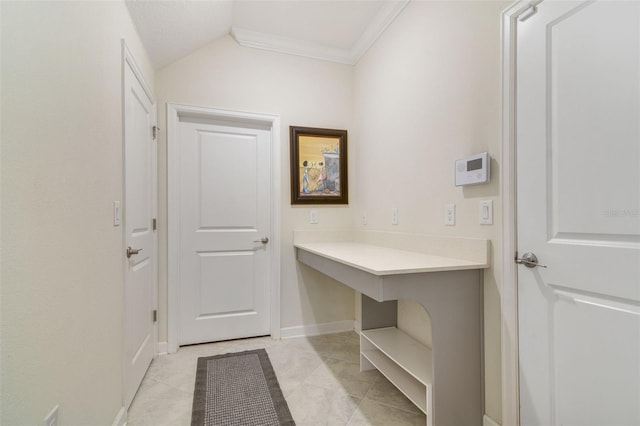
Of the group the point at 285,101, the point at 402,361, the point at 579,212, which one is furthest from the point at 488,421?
the point at 285,101

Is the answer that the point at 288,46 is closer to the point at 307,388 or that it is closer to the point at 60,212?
the point at 60,212

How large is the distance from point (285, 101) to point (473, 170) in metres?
1.85

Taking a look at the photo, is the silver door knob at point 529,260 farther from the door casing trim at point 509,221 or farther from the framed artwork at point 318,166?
the framed artwork at point 318,166

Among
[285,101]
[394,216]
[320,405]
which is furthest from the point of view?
[285,101]

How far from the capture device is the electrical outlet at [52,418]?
910mm

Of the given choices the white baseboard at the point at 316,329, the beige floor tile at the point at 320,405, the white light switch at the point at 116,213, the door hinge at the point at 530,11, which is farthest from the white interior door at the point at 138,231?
the door hinge at the point at 530,11

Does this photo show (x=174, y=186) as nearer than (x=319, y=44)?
Yes

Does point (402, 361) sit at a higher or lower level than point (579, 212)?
lower

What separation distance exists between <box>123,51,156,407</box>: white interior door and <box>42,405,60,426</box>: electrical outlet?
0.72 metres

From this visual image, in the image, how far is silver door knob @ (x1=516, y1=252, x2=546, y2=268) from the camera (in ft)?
4.27

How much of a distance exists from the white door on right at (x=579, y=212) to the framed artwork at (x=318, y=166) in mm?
1727

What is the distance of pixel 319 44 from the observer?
9.30 ft

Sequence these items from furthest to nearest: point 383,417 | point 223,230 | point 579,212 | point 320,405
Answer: point 223,230 → point 320,405 → point 383,417 → point 579,212

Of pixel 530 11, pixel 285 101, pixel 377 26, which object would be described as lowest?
pixel 530 11
